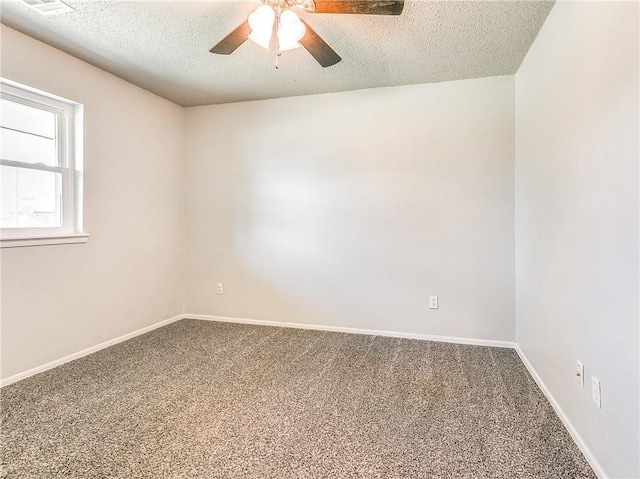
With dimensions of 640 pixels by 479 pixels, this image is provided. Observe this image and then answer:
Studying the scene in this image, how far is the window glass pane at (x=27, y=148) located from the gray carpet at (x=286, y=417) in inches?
65.1

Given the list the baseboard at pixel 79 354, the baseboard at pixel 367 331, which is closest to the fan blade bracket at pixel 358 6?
the baseboard at pixel 367 331

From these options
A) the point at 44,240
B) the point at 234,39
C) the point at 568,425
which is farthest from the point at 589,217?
the point at 44,240

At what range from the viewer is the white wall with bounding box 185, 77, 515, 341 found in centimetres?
302

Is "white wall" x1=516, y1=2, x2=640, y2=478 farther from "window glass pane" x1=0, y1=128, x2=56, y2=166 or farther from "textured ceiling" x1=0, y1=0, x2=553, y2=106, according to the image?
"window glass pane" x1=0, y1=128, x2=56, y2=166

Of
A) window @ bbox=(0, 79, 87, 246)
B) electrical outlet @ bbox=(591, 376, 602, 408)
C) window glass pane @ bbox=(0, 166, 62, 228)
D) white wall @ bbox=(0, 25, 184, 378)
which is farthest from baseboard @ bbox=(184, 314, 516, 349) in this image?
window glass pane @ bbox=(0, 166, 62, 228)

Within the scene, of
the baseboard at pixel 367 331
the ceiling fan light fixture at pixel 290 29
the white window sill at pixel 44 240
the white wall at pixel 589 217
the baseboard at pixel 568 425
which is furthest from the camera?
the baseboard at pixel 367 331

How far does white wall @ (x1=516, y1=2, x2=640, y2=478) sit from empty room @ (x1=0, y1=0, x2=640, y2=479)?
2 cm

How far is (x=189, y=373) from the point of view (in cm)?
244

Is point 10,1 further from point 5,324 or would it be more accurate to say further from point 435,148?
point 435,148

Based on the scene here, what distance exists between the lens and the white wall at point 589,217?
1234mm

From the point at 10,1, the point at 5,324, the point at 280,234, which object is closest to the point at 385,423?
the point at 280,234

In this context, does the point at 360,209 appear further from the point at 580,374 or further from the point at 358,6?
the point at 580,374

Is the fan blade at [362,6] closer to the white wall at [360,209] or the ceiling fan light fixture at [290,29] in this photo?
the ceiling fan light fixture at [290,29]

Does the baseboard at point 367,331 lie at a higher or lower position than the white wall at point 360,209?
lower
